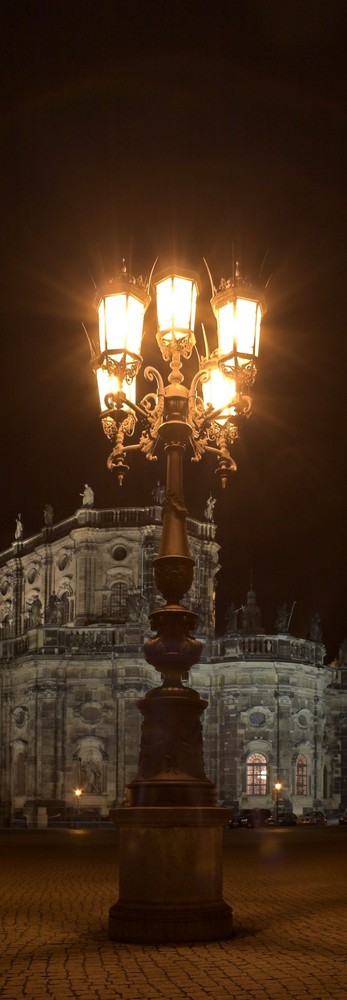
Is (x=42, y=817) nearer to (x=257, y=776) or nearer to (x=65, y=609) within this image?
(x=257, y=776)

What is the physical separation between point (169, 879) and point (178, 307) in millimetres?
7354

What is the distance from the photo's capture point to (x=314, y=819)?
196 feet

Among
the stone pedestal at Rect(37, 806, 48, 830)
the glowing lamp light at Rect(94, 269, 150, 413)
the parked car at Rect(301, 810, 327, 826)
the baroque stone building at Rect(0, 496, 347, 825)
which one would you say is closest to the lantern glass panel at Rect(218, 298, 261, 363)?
the glowing lamp light at Rect(94, 269, 150, 413)

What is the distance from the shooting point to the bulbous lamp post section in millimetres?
12320

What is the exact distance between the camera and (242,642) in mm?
63531

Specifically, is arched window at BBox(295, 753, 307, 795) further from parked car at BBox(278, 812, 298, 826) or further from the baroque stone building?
parked car at BBox(278, 812, 298, 826)

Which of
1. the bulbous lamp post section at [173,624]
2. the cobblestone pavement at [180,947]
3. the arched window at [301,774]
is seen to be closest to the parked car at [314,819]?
the arched window at [301,774]

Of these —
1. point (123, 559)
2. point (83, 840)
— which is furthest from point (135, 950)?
point (123, 559)

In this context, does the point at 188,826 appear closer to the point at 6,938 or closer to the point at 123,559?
the point at 6,938

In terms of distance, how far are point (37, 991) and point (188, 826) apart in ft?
10.7

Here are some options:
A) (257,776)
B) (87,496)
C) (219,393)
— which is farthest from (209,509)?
(219,393)

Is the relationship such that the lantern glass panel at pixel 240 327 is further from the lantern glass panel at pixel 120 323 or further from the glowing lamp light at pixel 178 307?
the lantern glass panel at pixel 120 323

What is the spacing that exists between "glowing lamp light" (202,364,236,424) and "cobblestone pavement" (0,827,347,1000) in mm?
6830

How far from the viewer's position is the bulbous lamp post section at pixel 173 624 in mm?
12320
